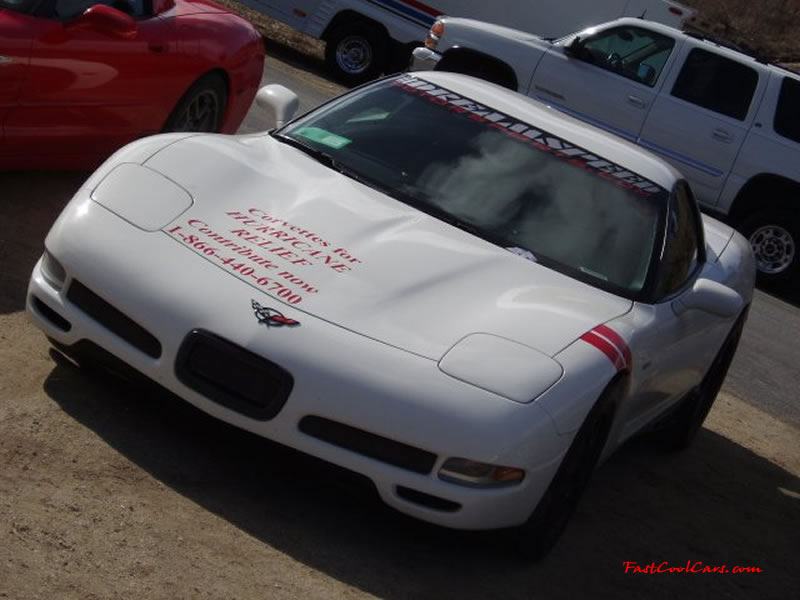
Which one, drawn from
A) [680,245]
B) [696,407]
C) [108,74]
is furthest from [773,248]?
[108,74]

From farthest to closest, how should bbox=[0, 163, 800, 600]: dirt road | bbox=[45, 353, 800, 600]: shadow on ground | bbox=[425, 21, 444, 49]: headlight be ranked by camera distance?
bbox=[425, 21, 444, 49]: headlight, bbox=[45, 353, 800, 600]: shadow on ground, bbox=[0, 163, 800, 600]: dirt road

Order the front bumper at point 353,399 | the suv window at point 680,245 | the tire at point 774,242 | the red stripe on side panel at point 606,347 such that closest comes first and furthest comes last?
the front bumper at point 353,399
the red stripe on side panel at point 606,347
the suv window at point 680,245
the tire at point 774,242

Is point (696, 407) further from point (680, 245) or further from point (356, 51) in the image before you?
point (356, 51)

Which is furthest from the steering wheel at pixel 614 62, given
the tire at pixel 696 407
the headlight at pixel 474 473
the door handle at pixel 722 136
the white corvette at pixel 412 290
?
the headlight at pixel 474 473

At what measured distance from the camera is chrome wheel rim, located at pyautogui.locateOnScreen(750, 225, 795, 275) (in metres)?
14.4

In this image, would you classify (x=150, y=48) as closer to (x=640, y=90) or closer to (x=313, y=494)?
(x=313, y=494)

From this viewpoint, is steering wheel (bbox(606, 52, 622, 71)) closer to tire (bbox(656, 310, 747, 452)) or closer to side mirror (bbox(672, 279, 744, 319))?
tire (bbox(656, 310, 747, 452))

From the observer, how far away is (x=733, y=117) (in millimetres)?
14930

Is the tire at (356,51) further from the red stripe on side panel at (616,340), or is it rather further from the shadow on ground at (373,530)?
the red stripe on side panel at (616,340)

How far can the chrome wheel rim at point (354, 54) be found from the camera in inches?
753

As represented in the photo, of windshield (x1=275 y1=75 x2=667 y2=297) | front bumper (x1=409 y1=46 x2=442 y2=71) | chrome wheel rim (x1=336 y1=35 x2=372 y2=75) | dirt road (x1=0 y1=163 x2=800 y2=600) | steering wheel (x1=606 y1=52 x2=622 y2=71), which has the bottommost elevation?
chrome wheel rim (x1=336 y1=35 x2=372 y2=75)

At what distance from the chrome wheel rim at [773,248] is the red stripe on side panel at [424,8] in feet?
20.3

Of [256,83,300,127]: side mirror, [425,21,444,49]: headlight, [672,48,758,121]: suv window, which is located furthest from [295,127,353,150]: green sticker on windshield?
[425,21,444,49]: headlight

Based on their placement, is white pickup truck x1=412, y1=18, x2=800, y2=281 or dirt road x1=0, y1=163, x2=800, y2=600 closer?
dirt road x1=0, y1=163, x2=800, y2=600
